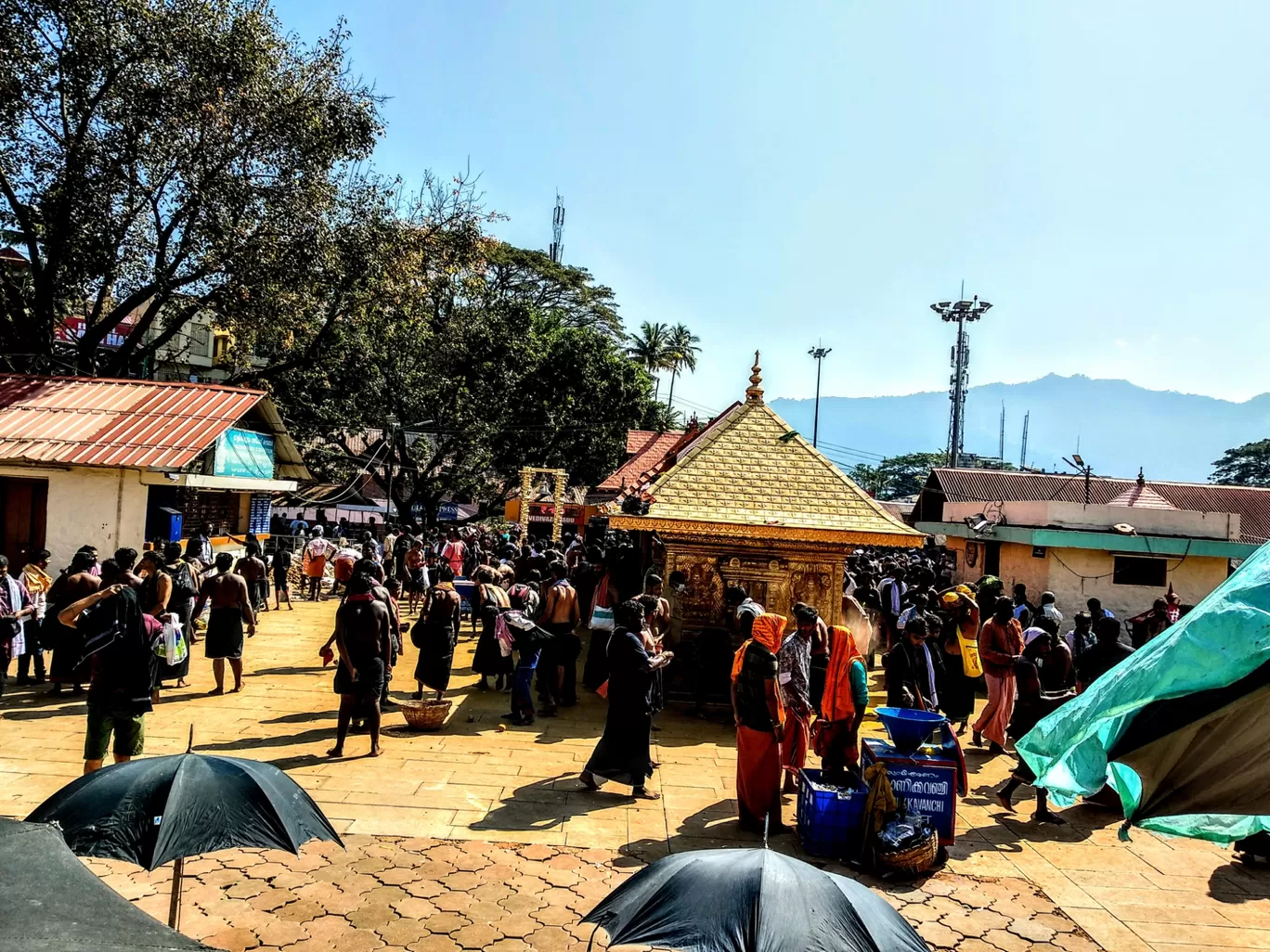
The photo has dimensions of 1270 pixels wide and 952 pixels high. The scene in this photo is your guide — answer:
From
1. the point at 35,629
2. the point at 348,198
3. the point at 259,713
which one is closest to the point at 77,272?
the point at 348,198

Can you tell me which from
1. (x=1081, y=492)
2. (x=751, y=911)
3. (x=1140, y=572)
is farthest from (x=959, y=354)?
(x=751, y=911)

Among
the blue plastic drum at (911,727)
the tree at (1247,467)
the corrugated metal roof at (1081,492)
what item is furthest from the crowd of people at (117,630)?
the tree at (1247,467)

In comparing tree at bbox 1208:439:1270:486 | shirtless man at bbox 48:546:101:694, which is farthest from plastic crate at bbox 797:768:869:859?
tree at bbox 1208:439:1270:486

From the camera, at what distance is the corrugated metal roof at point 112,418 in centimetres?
1320

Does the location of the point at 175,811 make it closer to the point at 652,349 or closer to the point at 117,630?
the point at 117,630

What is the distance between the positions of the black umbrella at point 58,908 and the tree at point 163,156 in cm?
1720

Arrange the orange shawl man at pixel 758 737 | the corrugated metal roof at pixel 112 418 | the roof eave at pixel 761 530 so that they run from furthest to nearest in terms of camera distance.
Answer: the corrugated metal roof at pixel 112 418, the roof eave at pixel 761 530, the orange shawl man at pixel 758 737

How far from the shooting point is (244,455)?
16875mm

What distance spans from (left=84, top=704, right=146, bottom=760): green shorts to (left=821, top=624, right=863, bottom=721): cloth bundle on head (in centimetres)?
526

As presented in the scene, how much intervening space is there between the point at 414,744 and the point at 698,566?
410cm

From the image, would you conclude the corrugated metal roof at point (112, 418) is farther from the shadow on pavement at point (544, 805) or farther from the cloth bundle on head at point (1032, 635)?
the cloth bundle on head at point (1032, 635)

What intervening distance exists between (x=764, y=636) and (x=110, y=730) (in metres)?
4.98

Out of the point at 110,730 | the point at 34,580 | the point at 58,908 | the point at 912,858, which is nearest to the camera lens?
the point at 58,908

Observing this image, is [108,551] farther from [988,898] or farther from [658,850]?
[988,898]
